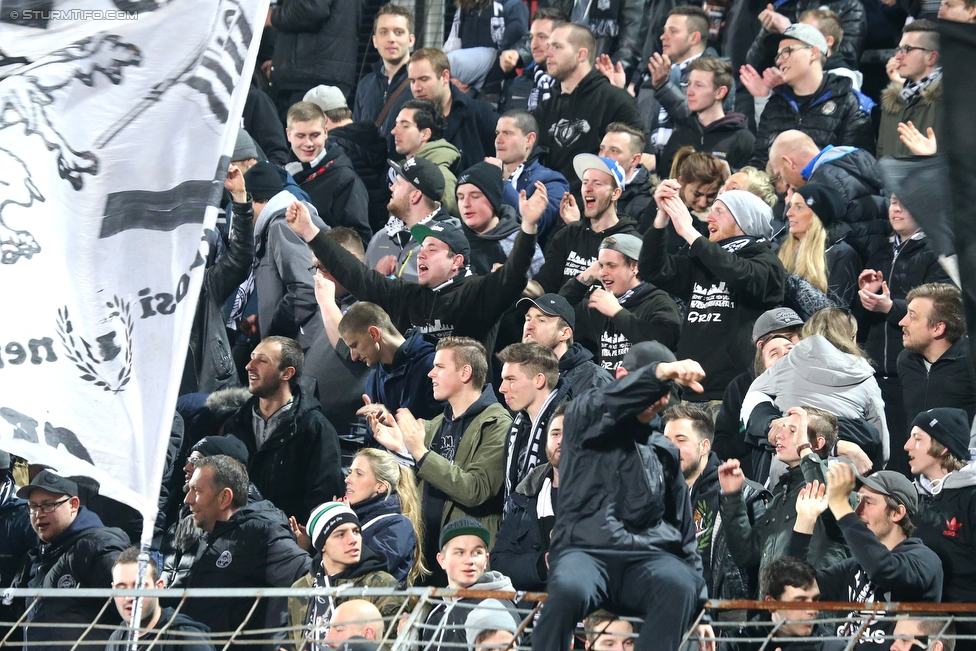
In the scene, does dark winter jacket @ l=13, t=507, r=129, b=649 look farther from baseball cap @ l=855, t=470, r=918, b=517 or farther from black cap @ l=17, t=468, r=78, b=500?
baseball cap @ l=855, t=470, r=918, b=517

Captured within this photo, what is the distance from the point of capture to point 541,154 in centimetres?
1112

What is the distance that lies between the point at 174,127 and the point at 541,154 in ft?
20.2

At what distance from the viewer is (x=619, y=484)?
5.71m

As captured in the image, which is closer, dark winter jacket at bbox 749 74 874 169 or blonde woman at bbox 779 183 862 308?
blonde woman at bbox 779 183 862 308

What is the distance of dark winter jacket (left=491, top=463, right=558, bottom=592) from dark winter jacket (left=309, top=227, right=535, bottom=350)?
1.75m

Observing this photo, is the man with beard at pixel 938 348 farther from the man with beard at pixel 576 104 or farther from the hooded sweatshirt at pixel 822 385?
the man with beard at pixel 576 104

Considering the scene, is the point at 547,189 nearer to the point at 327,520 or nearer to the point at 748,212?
the point at 748,212

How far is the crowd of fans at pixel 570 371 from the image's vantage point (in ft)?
20.4

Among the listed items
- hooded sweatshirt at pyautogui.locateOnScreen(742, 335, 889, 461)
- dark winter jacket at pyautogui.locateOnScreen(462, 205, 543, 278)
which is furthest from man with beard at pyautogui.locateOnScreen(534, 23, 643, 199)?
hooded sweatshirt at pyautogui.locateOnScreen(742, 335, 889, 461)

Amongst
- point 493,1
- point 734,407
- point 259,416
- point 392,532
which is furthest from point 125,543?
point 493,1

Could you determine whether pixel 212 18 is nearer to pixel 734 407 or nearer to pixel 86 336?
pixel 86 336

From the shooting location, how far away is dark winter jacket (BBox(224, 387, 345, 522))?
866 cm

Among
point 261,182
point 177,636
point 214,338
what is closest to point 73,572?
point 177,636

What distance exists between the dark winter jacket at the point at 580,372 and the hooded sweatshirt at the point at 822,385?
30.5 inches
